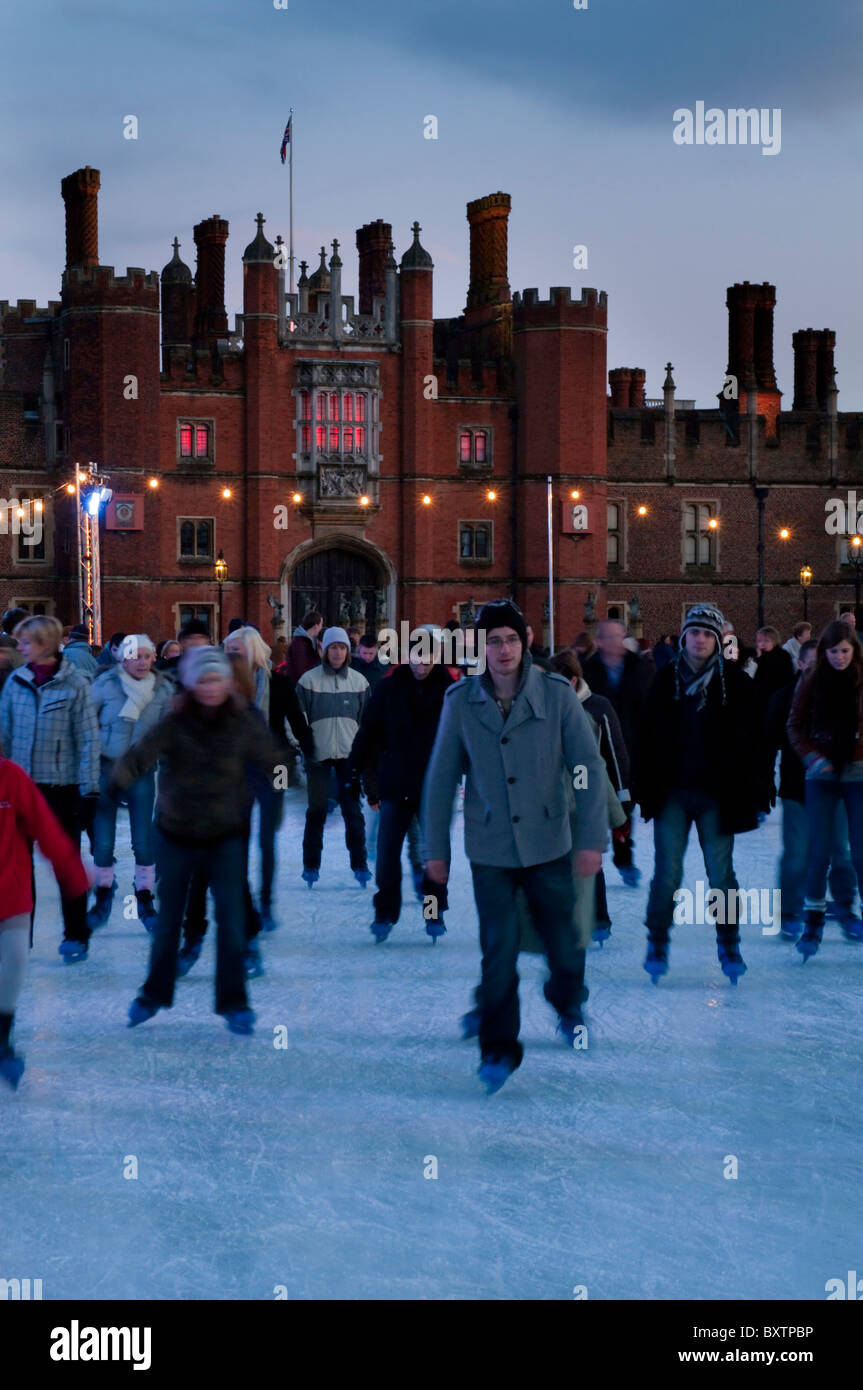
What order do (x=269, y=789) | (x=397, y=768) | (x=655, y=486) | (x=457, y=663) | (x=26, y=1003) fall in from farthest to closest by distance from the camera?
(x=655, y=486) → (x=457, y=663) → (x=397, y=768) → (x=269, y=789) → (x=26, y=1003)

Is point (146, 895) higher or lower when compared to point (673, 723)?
lower

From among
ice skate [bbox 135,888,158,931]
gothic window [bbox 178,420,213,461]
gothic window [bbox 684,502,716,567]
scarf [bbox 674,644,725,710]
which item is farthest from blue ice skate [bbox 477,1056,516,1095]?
gothic window [bbox 684,502,716,567]

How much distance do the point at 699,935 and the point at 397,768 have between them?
68.8 inches

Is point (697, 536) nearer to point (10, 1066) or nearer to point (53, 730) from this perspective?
point (53, 730)

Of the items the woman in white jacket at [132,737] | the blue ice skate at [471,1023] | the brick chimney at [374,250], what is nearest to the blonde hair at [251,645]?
the woman in white jacket at [132,737]

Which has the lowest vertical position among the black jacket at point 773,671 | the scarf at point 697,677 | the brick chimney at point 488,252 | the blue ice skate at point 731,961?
the blue ice skate at point 731,961

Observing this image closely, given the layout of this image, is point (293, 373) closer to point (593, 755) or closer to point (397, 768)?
point (397, 768)

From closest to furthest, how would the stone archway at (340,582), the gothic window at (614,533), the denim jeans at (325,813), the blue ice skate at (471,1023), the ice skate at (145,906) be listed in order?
1. the blue ice skate at (471,1023)
2. the ice skate at (145,906)
3. the denim jeans at (325,813)
4. the stone archway at (340,582)
5. the gothic window at (614,533)

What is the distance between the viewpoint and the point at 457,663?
34.9ft

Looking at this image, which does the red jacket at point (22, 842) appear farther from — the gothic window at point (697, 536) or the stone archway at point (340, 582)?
the gothic window at point (697, 536)

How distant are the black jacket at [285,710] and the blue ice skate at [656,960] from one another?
9.33 feet

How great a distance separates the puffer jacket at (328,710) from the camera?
9.77 meters

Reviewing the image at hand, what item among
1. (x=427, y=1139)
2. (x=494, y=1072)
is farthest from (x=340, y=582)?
(x=427, y=1139)
